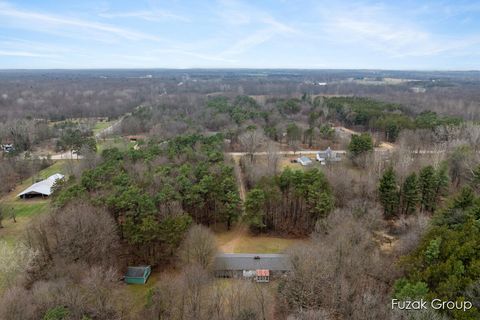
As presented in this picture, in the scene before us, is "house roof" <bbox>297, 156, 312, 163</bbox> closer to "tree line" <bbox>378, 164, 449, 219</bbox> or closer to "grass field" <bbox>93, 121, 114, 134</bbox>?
"tree line" <bbox>378, 164, 449, 219</bbox>

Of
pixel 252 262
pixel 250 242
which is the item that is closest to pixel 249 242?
pixel 250 242

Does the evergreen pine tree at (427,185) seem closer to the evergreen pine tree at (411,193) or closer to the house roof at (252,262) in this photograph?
the evergreen pine tree at (411,193)

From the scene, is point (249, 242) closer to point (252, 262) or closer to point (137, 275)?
point (252, 262)

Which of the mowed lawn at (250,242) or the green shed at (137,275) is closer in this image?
the green shed at (137,275)

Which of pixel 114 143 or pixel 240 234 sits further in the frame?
pixel 114 143

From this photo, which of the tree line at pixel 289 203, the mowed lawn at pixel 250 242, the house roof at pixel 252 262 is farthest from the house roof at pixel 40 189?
the house roof at pixel 252 262

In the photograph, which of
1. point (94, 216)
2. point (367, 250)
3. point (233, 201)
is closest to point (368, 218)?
point (367, 250)

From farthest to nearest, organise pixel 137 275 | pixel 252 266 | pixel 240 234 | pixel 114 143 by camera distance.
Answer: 1. pixel 114 143
2. pixel 240 234
3. pixel 252 266
4. pixel 137 275
